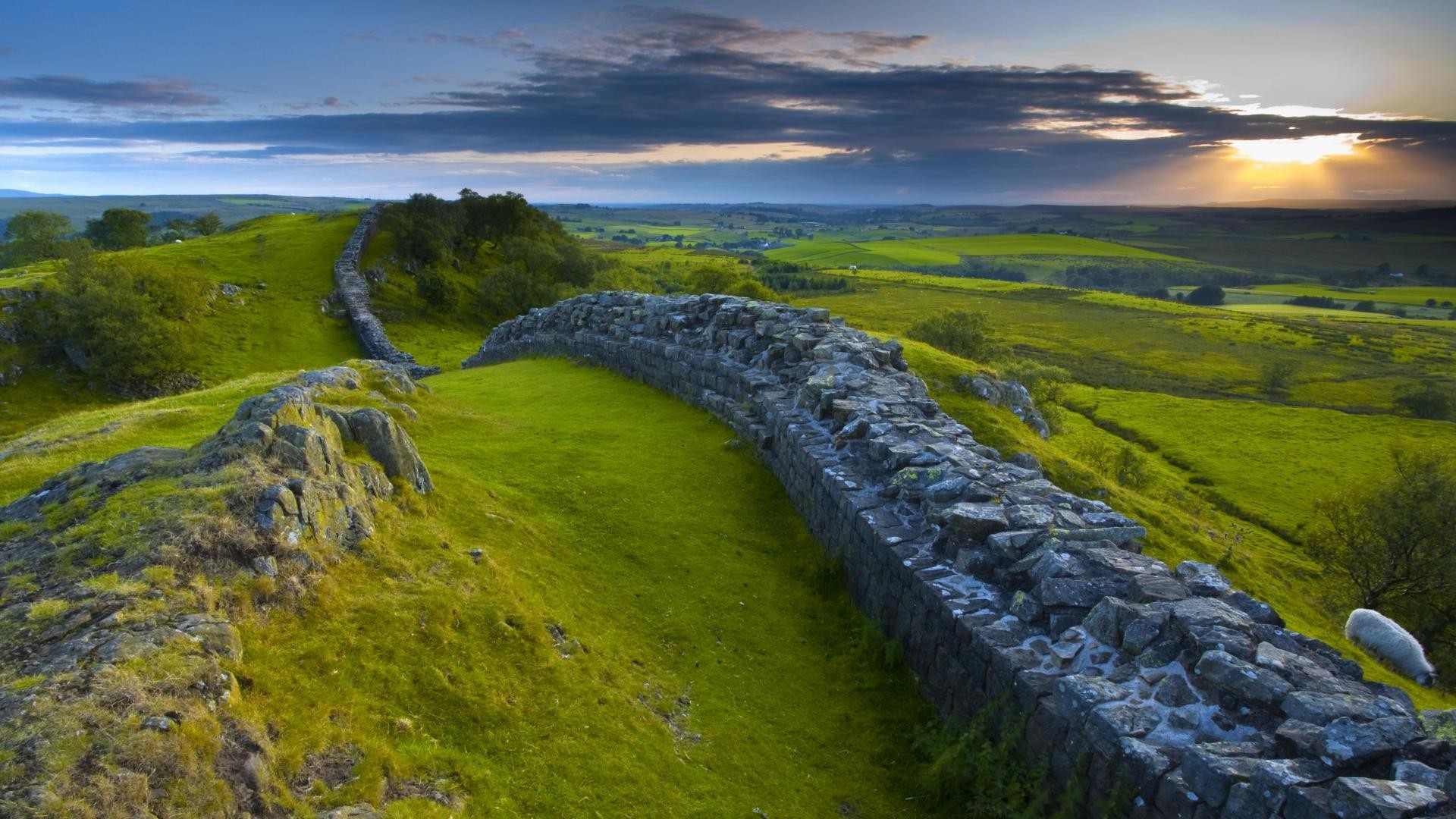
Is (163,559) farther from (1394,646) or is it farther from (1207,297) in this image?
(1207,297)

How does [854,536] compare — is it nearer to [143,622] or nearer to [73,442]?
[143,622]

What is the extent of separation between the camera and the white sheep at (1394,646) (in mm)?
16891

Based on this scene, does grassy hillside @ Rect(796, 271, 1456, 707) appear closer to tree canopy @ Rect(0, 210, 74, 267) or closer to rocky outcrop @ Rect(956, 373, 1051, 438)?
rocky outcrop @ Rect(956, 373, 1051, 438)

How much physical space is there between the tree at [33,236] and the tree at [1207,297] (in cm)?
21579

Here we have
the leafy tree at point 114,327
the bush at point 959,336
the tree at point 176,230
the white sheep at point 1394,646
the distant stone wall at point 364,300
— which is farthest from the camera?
the tree at point 176,230

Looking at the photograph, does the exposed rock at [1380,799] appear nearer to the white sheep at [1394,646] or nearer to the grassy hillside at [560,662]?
the grassy hillside at [560,662]

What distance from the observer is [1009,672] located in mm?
7973

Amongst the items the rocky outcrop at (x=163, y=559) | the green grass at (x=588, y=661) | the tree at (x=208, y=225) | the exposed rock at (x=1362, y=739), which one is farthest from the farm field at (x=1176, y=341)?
the tree at (x=208, y=225)

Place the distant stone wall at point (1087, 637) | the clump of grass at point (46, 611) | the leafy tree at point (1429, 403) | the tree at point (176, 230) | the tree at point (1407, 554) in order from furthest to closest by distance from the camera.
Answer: the tree at point (176, 230) < the leafy tree at point (1429, 403) < the tree at point (1407, 554) < the clump of grass at point (46, 611) < the distant stone wall at point (1087, 637)

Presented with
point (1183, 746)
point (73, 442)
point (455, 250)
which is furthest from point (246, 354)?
point (1183, 746)

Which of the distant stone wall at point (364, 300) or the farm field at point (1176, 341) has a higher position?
the distant stone wall at point (364, 300)

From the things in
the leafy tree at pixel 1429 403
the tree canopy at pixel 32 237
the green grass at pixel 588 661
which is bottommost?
the leafy tree at pixel 1429 403

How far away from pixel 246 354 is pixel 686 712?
5121cm

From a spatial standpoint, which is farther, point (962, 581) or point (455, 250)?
point (455, 250)
